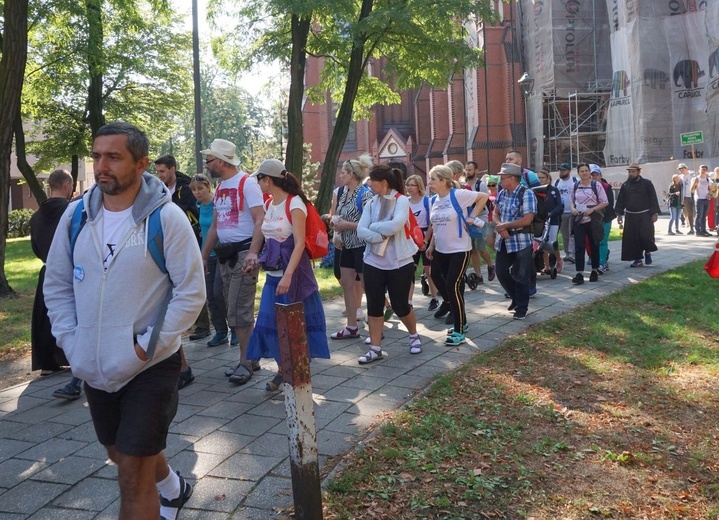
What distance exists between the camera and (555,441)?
186 inches

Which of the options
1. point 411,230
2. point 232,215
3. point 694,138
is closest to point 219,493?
point 232,215

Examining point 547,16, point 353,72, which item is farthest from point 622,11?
point 353,72

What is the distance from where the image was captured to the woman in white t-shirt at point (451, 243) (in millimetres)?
7828

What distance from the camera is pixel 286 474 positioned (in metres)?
4.23

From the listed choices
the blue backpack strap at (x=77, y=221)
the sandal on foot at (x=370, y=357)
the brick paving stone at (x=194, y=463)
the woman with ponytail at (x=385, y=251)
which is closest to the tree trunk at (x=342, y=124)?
the woman with ponytail at (x=385, y=251)

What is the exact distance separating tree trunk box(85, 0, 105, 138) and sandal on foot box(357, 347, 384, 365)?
13.9 metres

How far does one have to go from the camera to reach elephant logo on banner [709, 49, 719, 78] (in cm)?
2717

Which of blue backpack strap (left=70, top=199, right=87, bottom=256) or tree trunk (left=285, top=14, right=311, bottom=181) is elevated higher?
tree trunk (left=285, top=14, right=311, bottom=181)

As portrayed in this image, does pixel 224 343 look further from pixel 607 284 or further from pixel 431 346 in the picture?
pixel 607 284

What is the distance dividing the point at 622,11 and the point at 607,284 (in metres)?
22.9

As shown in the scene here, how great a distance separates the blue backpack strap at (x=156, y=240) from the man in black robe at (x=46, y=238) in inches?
134

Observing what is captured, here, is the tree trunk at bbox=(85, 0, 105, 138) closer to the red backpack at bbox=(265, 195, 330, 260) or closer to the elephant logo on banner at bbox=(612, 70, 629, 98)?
the red backpack at bbox=(265, 195, 330, 260)

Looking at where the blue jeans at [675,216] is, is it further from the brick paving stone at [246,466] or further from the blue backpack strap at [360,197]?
the brick paving stone at [246,466]

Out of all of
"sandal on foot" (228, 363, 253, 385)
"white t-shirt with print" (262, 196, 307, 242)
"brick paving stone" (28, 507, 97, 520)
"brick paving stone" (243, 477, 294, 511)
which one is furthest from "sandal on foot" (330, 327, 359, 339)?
"brick paving stone" (28, 507, 97, 520)
